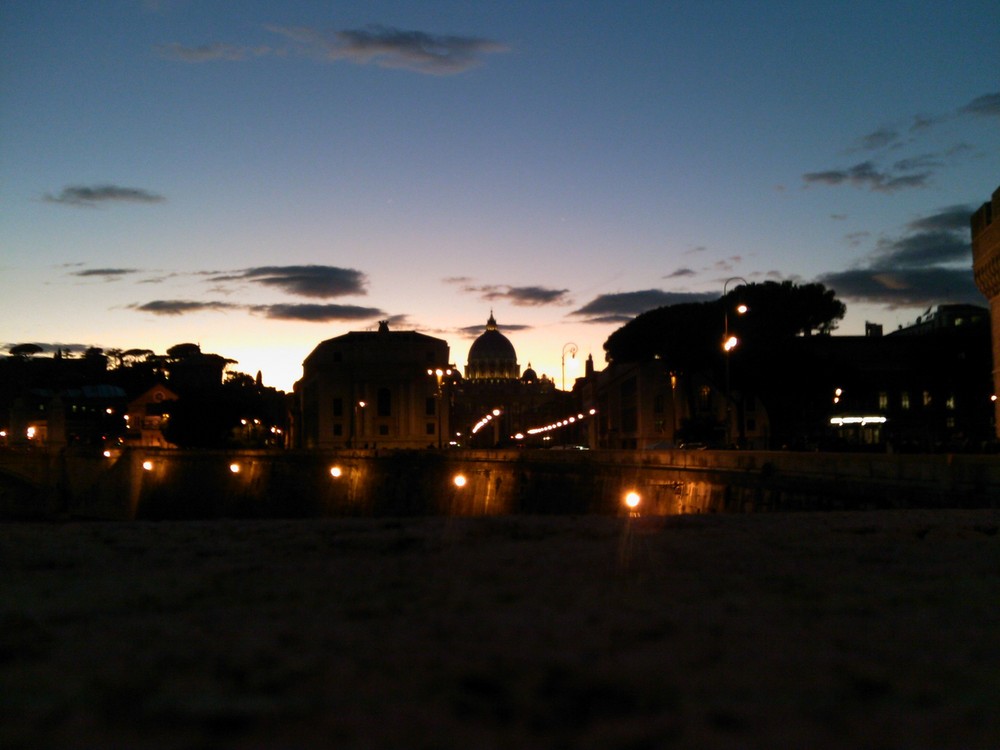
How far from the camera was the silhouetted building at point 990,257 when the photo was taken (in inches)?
1499

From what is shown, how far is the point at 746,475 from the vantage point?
2367 centimetres

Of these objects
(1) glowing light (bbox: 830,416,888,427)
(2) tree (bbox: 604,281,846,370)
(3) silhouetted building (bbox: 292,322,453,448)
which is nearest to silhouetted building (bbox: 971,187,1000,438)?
(1) glowing light (bbox: 830,416,888,427)

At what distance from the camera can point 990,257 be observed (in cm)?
3916

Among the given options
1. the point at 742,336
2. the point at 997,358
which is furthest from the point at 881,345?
the point at 997,358

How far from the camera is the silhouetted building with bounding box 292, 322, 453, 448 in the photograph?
118562 millimetres

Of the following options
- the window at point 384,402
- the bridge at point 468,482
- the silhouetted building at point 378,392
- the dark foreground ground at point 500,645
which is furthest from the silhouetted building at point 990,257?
the window at point 384,402

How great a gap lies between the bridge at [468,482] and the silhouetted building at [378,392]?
152ft

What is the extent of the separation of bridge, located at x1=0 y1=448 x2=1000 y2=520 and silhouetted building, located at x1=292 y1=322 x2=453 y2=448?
1829 inches

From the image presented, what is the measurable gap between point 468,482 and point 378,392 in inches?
2974

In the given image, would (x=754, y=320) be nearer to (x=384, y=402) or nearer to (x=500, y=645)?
(x=384, y=402)

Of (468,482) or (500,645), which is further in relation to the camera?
(468,482)

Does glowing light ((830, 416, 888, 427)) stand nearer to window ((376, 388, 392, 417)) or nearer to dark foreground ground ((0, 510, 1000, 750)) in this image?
dark foreground ground ((0, 510, 1000, 750))

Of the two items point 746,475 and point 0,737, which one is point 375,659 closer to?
point 0,737

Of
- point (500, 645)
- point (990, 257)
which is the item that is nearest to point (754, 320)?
point (990, 257)
